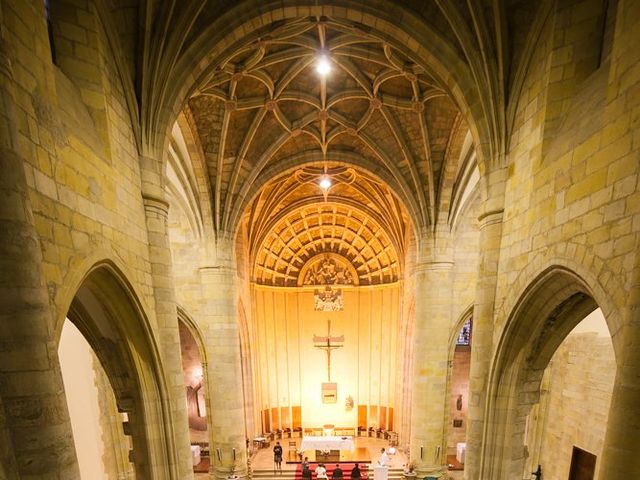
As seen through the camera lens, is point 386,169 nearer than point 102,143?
No

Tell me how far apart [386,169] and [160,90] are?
29.8ft

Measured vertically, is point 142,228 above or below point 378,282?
above

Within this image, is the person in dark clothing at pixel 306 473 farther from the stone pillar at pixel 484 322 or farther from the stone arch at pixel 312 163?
the stone pillar at pixel 484 322

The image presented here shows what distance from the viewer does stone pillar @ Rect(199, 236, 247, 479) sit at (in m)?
12.9

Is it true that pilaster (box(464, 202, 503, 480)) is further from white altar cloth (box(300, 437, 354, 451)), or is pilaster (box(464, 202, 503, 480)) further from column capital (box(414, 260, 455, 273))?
white altar cloth (box(300, 437, 354, 451))

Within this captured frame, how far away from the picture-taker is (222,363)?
1300cm

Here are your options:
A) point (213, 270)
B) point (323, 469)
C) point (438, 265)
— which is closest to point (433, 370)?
point (438, 265)

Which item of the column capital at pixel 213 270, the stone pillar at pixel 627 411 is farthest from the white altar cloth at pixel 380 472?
Result: the stone pillar at pixel 627 411

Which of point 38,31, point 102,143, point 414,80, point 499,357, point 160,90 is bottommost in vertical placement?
point 499,357

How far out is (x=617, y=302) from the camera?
3.82 meters

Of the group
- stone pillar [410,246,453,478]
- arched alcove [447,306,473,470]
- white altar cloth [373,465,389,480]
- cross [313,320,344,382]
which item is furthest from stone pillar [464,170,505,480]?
cross [313,320,344,382]

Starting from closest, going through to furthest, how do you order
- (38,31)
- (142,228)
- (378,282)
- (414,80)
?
1. (38,31)
2. (142,228)
3. (414,80)
4. (378,282)

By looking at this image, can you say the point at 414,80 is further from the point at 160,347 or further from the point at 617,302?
the point at 160,347

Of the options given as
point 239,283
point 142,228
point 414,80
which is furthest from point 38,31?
point 239,283
